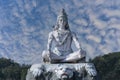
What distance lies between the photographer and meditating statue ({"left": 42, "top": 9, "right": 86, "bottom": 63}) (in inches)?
759

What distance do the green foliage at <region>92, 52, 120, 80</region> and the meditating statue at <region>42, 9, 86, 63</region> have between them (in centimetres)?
2533

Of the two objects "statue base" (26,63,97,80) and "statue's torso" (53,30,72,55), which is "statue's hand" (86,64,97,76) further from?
"statue's torso" (53,30,72,55)

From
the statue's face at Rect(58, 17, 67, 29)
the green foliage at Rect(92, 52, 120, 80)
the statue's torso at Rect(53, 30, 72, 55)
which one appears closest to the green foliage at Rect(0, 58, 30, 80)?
the green foliage at Rect(92, 52, 120, 80)

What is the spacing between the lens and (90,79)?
18766 millimetres

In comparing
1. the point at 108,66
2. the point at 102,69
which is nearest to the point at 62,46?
the point at 102,69

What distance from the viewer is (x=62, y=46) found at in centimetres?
2008

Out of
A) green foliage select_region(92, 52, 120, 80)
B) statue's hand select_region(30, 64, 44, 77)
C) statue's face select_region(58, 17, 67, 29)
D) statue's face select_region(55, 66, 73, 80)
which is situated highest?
green foliage select_region(92, 52, 120, 80)

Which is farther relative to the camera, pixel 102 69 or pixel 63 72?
pixel 102 69

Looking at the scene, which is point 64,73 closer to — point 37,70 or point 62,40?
point 37,70

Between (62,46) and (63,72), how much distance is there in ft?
5.75

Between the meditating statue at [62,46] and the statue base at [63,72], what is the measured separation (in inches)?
18.1

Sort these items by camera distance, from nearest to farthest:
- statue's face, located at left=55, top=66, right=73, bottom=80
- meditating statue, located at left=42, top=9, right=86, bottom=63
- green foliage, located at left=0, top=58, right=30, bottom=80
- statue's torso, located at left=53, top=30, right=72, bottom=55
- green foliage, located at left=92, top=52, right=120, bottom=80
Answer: statue's face, located at left=55, top=66, right=73, bottom=80 < meditating statue, located at left=42, top=9, right=86, bottom=63 < statue's torso, located at left=53, top=30, right=72, bottom=55 < green foliage, located at left=92, top=52, right=120, bottom=80 < green foliage, located at left=0, top=58, right=30, bottom=80

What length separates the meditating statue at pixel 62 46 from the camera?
19281 millimetres

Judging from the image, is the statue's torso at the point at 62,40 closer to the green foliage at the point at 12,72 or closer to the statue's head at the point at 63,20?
the statue's head at the point at 63,20
